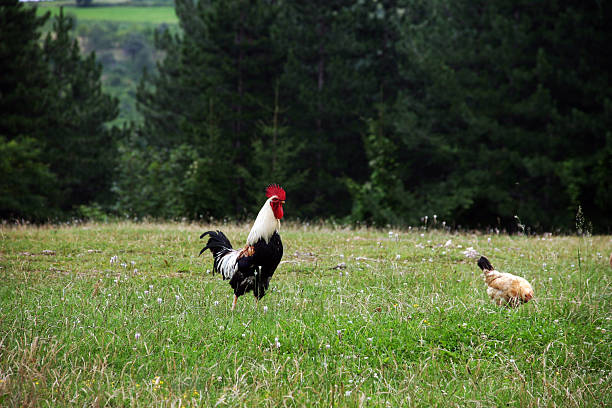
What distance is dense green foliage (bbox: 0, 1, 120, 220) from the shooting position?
88.6 feet

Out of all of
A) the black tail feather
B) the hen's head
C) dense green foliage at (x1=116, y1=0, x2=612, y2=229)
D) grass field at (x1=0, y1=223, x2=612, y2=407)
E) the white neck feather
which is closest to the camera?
grass field at (x1=0, y1=223, x2=612, y2=407)

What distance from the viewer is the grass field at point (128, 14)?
117625 millimetres

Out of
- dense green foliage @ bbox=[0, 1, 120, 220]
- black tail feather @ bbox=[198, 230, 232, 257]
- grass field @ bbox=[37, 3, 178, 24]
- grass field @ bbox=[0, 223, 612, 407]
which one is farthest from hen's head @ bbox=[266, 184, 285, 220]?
grass field @ bbox=[37, 3, 178, 24]

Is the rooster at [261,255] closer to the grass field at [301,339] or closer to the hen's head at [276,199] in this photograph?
the hen's head at [276,199]

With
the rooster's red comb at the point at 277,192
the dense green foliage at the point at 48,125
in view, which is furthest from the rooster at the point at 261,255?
the dense green foliage at the point at 48,125

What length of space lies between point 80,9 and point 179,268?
133000 millimetres

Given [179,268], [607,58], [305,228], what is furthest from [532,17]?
[179,268]

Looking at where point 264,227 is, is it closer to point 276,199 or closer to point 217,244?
point 276,199

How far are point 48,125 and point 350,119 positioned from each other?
62.7ft

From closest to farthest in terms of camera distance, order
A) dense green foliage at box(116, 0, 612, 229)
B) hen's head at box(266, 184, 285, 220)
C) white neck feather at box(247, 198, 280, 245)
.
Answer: white neck feather at box(247, 198, 280, 245) < hen's head at box(266, 184, 285, 220) < dense green foliage at box(116, 0, 612, 229)

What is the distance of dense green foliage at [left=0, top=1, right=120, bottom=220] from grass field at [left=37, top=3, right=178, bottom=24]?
89034 millimetres

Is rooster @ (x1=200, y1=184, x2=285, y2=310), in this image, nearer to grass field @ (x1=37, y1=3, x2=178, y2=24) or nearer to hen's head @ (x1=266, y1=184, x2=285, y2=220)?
hen's head @ (x1=266, y1=184, x2=285, y2=220)

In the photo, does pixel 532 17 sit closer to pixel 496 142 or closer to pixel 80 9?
pixel 496 142

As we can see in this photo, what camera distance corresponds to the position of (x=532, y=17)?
28.9m
